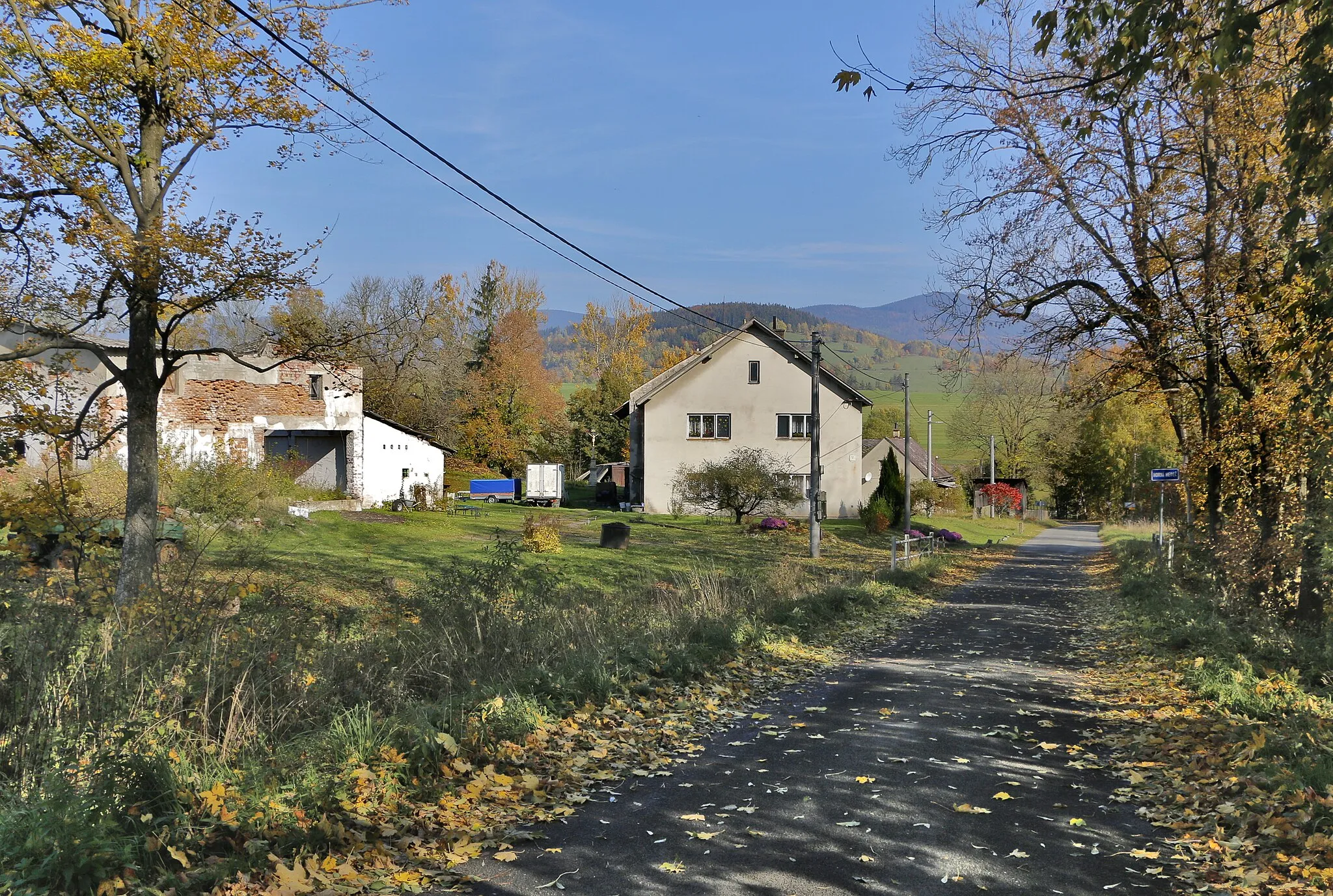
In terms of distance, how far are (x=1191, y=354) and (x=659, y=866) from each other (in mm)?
15330

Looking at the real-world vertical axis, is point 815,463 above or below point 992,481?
above

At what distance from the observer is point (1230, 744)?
7.32 meters

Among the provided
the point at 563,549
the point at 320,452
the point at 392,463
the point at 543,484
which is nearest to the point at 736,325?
the point at 543,484

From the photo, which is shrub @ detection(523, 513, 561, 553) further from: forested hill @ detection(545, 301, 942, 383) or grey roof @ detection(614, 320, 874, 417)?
grey roof @ detection(614, 320, 874, 417)

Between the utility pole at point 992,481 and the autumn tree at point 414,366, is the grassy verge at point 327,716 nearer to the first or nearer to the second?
the autumn tree at point 414,366

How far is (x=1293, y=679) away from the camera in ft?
30.7

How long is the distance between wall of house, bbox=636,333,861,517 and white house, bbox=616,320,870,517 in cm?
4

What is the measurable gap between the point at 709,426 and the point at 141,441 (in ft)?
131

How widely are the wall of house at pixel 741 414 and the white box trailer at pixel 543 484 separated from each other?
8.92 metres

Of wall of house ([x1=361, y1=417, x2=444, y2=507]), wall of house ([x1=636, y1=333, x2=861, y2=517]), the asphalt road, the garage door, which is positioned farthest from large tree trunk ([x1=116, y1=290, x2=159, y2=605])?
wall of house ([x1=636, y1=333, x2=861, y2=517])

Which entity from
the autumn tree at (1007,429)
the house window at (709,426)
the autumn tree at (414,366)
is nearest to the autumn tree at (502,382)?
the autumn tree at (414,366)

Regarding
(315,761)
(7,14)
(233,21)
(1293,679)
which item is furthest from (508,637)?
(7,14)

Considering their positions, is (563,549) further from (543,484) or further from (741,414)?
(543,484)

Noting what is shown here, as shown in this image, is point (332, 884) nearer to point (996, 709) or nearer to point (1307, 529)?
point (996, 709)
